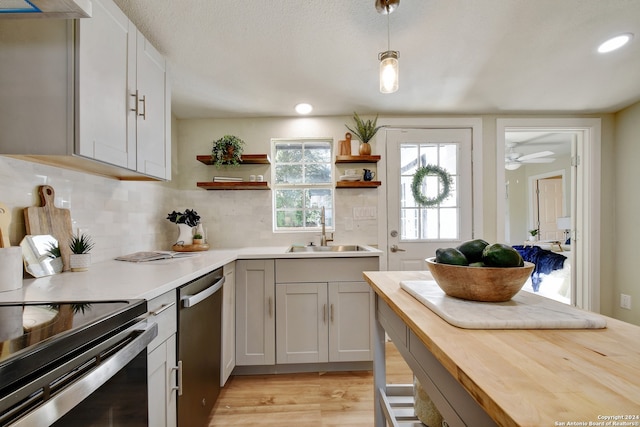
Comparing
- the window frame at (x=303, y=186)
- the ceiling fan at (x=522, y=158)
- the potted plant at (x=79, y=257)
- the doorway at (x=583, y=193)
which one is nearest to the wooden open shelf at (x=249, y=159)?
the window frame at (x=303, y=186)

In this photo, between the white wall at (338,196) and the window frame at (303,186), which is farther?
the window frame at (303,186)

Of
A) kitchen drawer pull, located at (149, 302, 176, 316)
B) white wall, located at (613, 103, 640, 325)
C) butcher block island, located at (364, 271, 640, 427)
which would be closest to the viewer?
butcher block island, located at (364, 271, 640, 427)

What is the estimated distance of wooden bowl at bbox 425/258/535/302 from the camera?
0.70 metres

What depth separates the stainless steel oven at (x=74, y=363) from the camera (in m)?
0.51

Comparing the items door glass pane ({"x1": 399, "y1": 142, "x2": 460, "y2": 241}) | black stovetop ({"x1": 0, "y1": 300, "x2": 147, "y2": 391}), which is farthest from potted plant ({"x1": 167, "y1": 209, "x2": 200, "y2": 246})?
door glass pane ({"x1": 399, "y1": 142, "x2": 460, "y2": 241})

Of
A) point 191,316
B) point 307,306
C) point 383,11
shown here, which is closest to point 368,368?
point 307,306

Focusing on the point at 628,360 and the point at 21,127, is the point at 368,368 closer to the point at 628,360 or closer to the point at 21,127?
the point at 628,360

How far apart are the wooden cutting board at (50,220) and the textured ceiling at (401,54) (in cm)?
104

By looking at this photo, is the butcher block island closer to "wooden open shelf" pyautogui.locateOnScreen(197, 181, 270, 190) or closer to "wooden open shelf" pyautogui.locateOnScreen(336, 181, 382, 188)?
"wooden open shelf" pyautogui.locateOnScreen(336, 181, 382, 188)

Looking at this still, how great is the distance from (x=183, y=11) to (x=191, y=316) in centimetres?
158

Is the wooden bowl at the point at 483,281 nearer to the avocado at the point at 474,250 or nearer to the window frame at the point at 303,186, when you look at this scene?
the avocado at the point at 474,250

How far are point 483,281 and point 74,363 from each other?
1004 millimetres

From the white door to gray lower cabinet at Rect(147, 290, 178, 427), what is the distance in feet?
7.00

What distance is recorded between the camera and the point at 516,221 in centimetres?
618
